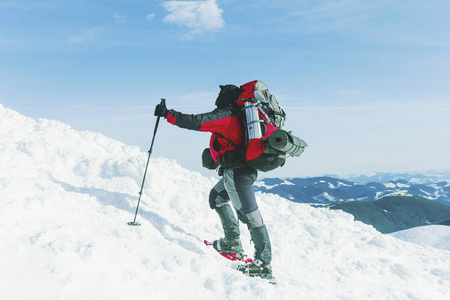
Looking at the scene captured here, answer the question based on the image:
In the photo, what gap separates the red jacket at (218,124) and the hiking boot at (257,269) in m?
1.83

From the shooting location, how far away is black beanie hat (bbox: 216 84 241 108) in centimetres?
546

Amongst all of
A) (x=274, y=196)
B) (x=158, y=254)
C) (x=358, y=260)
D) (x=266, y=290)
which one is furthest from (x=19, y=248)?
Answer: (x=274, y=196)

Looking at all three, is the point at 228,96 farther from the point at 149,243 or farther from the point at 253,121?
the point at 149,243

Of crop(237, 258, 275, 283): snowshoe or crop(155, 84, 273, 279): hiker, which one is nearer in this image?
crop(155, 84, 273, 279): hiker

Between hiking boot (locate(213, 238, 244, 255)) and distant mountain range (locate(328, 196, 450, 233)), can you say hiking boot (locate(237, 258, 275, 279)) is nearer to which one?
hiking boot (locate(213, 238, 244, 255))

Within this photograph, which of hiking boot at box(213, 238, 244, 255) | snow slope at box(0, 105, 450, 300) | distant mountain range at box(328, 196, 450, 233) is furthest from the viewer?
distant mountain range at box(328, 196, 450, 233)

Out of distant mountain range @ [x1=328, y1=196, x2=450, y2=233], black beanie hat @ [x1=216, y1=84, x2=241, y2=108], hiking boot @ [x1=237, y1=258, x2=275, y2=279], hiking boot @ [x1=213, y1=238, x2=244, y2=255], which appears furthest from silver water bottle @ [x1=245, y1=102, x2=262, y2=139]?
distant mountain range @ [x1=328, y1=196, x2=450, y2=233]

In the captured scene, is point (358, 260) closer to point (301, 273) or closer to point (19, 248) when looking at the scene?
point (301, 273)

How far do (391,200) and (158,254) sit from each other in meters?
210

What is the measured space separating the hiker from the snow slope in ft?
2.25

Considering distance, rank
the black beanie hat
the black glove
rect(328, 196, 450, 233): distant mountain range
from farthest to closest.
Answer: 1. rect(328, 196, 450, 233): distant mountain range
2. the black beanie hat
3. the black glove

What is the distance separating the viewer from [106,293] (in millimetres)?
3582

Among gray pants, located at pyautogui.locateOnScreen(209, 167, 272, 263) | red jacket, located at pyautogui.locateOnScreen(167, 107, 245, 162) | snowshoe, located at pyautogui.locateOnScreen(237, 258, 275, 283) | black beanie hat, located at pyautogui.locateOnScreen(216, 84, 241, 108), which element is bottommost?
snowshoe, located at pyautogui.locateOnScreen(237, 258, 275, 283)

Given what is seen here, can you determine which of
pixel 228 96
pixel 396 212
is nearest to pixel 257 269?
pixel 228 96
